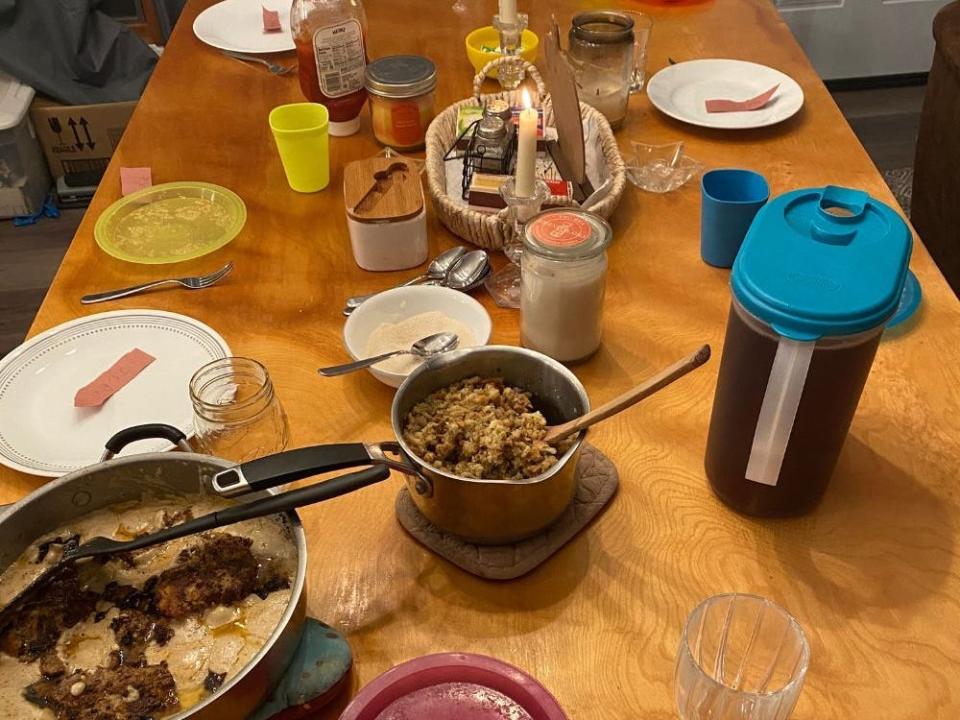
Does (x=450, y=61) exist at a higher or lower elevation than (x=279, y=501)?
lower

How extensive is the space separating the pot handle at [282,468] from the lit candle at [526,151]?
525mm

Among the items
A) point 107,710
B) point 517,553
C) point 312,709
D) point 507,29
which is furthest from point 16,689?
point 507,29

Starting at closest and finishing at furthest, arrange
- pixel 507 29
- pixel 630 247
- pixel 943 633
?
pixel 943 633, pixel 630 247, pixel 507 29

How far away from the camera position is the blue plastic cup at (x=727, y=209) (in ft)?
3.77

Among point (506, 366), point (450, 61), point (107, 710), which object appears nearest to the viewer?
point (107, 710)

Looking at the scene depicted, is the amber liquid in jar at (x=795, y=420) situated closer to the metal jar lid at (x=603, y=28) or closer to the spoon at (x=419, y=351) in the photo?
the spoon at (x=419, y=351)

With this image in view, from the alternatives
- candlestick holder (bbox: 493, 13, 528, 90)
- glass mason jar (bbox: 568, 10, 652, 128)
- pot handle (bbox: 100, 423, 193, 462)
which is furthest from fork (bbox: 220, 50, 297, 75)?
pot handle (bbox: 100, 423, 193, 462)

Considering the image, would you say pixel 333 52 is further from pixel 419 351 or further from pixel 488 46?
pixel 419 351

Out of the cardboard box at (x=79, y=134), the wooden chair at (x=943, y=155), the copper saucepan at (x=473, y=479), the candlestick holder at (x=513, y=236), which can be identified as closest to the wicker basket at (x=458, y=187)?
the candlestick holder at (x=513, y=236)

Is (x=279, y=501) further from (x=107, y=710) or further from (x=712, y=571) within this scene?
(x=712, y=571)

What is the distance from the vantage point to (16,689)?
0.66 metres

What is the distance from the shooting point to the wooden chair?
1.92 meters

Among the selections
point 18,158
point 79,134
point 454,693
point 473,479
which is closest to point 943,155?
point 473,479

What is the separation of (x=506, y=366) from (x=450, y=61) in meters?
1.09
